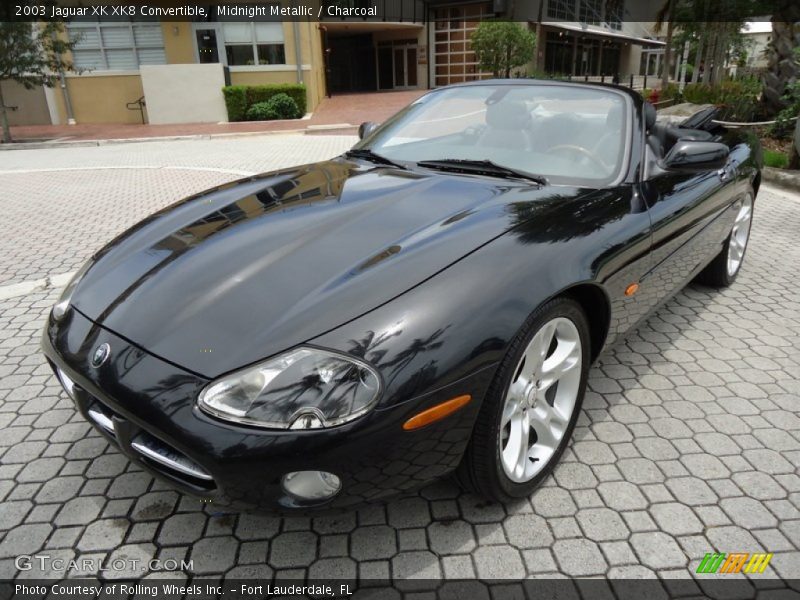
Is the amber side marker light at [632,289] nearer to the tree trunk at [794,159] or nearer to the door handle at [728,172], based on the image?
the door handle at [728,172]

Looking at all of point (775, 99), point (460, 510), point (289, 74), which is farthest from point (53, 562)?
point (289, 74)

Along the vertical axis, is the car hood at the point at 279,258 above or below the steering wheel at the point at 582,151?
below

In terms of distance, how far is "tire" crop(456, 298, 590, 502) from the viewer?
1.95 metres

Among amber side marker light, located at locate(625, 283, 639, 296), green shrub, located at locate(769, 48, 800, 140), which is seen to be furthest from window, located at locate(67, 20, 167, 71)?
amber side marker light, located at locate(625, 283, 639, 296)

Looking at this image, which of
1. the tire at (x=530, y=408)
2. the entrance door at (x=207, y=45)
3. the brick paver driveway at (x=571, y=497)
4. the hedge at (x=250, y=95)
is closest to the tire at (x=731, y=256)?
the brick paver driveway at (x=571, y=497)

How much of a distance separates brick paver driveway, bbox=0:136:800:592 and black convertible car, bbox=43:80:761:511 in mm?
245

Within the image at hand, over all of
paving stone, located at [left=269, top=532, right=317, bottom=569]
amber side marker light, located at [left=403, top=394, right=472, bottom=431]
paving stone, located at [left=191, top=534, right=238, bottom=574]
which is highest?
amber side marker light, located at [left=403, top=394, right=472, bottom=431]

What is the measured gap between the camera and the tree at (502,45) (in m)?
25.8

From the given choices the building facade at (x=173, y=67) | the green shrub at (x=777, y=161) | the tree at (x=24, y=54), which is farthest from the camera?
the building facade at (x=173, y=67)

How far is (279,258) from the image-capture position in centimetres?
215

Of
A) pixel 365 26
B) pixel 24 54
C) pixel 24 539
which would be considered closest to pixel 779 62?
pixel 24 539

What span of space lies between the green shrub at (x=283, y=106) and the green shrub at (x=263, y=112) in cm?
10

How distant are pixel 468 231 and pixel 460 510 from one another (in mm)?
1068

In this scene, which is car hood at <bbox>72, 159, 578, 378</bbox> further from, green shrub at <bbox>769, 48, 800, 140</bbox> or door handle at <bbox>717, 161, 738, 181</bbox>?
green shrub at <bbox>769, 48, 800, 140</bbox>
